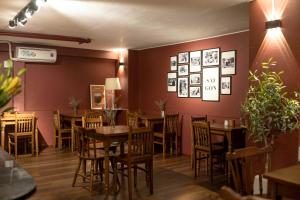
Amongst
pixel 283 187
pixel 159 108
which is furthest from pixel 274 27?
pixel 159 108

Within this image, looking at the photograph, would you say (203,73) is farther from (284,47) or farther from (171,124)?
(284,47)

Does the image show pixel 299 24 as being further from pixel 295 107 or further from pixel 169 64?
pixel 169 64

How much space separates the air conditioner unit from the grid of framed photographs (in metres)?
2.78

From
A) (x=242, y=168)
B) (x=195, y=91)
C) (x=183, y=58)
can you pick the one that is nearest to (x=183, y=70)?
(x=183, y=58)

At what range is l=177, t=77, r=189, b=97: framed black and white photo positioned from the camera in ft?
20.1

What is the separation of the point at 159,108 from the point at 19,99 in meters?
3.21

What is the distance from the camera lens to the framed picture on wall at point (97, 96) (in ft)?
24.8

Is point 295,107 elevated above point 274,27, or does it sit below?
below

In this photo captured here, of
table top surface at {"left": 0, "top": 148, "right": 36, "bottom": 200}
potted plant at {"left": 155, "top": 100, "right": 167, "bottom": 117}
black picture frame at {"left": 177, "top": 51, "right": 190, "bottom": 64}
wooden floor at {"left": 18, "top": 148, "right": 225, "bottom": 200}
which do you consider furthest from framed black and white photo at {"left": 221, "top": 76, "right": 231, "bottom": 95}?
table top surface at {"left": 0, "top": 148, "right": 36, "bottom": 200}

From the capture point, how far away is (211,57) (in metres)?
5.54

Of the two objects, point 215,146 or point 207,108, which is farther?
point 207,108

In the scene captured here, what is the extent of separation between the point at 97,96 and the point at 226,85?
12.0 ft

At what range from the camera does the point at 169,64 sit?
6.59 metres

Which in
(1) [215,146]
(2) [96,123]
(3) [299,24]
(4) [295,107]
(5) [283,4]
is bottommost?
(1) [215,146]
